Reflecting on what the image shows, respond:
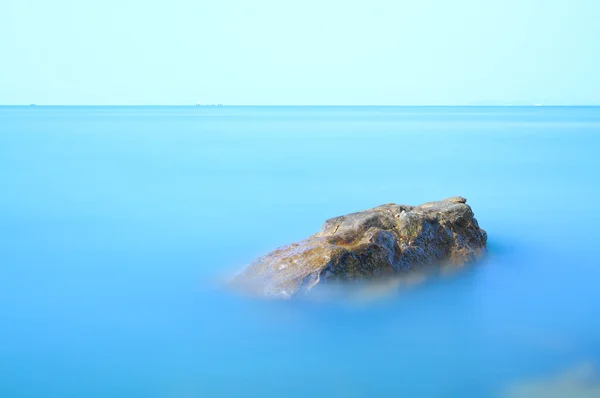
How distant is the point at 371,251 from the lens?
22.0ft

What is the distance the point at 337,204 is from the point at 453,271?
6516 mm

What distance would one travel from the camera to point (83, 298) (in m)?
7.20

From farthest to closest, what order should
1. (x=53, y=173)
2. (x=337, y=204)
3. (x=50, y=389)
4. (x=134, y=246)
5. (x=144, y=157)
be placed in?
(x=144, y=157), (x=53, y=173), (x=337, y=204), (x=134, y=246), (x=50, y=389)

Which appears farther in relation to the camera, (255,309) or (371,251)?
(371,251)

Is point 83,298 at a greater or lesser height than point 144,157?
lesser

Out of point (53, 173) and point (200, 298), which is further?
point (53, 173)

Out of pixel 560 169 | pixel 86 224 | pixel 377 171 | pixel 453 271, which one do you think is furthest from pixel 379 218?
pixel 560 169

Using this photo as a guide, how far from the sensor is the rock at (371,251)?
649cm

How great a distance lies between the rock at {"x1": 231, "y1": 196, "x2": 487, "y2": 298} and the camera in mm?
6492

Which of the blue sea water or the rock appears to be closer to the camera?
the blue sea water

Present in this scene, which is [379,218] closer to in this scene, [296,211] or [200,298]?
[200,298]

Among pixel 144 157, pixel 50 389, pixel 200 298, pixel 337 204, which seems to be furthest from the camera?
pixel 144 157

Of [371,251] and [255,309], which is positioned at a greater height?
[371,251]

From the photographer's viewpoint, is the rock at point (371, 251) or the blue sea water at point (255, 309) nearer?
the blue sea water at point (255, 309)
